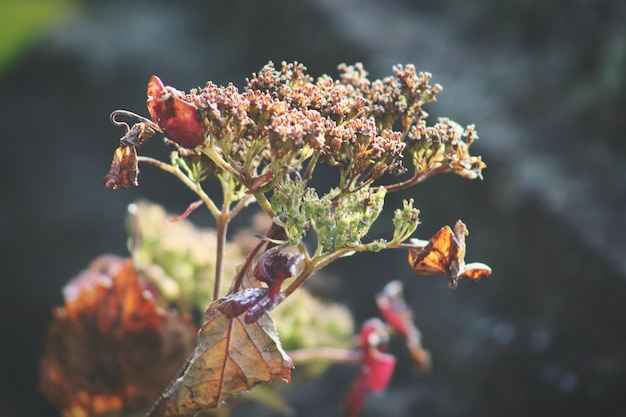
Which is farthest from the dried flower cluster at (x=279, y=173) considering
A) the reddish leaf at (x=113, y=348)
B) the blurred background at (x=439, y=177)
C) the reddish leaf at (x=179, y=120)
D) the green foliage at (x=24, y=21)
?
the green foliage at (x=24, y=21)

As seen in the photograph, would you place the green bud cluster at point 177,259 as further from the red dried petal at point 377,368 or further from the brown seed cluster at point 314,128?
the brown seed cluster at point 314,128

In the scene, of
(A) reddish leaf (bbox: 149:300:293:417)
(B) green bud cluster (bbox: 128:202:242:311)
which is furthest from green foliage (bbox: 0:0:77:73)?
(A) reddish leaf (bbox: 149:300:293:417)

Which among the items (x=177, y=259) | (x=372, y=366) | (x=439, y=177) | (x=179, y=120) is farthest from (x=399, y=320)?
(x=439, y=177)

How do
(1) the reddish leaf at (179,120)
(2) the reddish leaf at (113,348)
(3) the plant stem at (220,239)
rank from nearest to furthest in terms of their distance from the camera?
(1) the reddish leaf at (179,120), (3) the plant stem at (220,239), (2) the reddish leaf at (113,348)

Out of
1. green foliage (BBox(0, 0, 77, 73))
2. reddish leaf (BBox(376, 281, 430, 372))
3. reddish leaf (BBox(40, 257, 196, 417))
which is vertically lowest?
reddish leaf (BBox(40, 257, 196, 417))

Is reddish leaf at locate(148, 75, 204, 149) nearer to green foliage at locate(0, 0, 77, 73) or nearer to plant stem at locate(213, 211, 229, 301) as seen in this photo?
plant stem at locate(213, 211, 229, 301)
